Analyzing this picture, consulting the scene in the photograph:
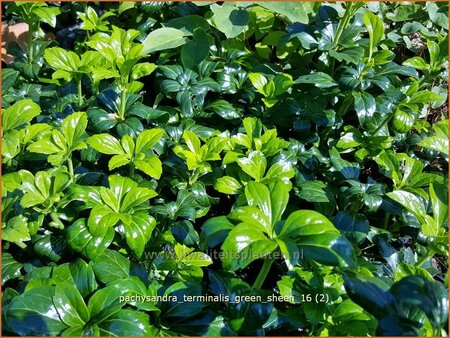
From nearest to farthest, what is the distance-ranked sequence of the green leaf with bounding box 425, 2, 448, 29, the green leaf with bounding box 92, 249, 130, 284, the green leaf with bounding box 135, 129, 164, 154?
the green leaf with bounding box 92, 249, 130, 284 → the green leaf with bounding box 135, 129, 164, 154 → the green leaf with bounding box 425, 2, 448, 29

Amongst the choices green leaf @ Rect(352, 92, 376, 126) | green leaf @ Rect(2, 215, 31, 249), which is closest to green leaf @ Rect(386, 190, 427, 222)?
green leaf @ Rect(352, 92, 376, 126)

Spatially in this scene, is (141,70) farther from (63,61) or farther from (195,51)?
(195,51)

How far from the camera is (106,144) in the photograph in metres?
1.69

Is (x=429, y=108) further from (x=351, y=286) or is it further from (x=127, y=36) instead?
(x=351, y=286)

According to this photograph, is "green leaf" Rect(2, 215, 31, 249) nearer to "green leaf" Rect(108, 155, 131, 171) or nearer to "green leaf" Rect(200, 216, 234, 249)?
"green leaf" Rect(108, 155, 131, 171)

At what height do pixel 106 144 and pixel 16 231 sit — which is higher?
pixel 106 144

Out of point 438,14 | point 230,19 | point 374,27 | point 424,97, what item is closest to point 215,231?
point 424,97

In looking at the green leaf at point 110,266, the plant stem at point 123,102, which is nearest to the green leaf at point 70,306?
the green leaf at point 110,266

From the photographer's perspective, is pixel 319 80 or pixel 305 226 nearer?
pixel 305 226

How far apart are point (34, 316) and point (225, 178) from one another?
70 cm

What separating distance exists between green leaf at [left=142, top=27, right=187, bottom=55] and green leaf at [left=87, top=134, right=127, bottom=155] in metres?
0.65

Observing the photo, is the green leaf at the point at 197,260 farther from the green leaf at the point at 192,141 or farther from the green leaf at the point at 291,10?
the green leaf at the point at 291,10

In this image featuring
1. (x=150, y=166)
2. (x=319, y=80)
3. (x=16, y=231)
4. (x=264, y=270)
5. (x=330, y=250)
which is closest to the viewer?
(x=330, y=250)

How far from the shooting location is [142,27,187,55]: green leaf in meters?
2.24
